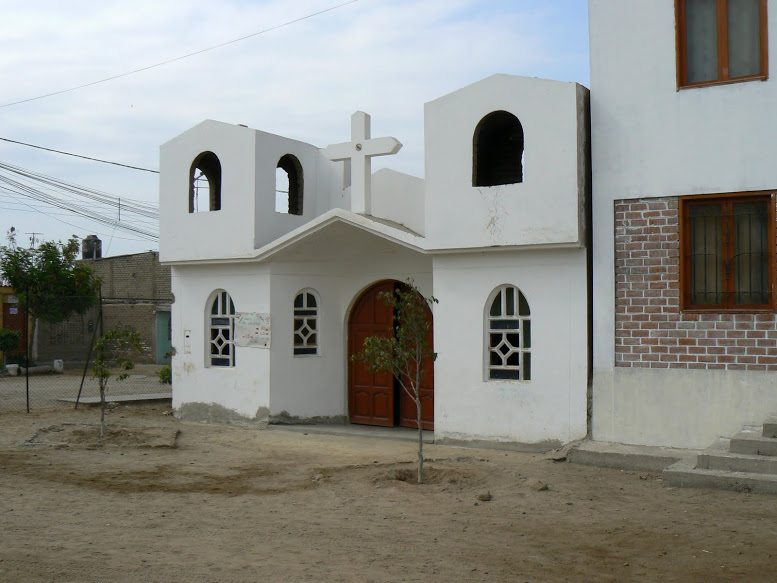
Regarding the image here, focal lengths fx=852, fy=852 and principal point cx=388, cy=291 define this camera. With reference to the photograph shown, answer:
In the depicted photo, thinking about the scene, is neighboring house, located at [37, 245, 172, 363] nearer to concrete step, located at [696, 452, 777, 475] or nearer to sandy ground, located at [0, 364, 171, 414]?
sandy ground, located at [0, 364, 171, 414]

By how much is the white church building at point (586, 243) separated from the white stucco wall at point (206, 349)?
0.22 ft

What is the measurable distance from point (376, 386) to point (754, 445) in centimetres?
701

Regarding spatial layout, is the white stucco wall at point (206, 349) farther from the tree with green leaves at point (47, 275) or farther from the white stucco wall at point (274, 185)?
the tree with green leaves at point (47, 275)

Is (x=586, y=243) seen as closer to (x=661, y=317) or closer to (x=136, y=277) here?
(x=661, y=317)

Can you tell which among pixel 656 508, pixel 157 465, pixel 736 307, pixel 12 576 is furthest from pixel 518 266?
pixel 12 576

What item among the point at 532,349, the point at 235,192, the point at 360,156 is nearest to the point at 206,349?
the point at 235,192

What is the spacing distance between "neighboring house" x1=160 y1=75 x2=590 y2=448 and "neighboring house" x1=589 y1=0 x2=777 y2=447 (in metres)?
0.42

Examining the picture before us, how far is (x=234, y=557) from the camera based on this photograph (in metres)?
6.55

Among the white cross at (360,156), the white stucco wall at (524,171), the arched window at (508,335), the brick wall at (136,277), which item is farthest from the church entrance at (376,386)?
the brick wall at (136,277)

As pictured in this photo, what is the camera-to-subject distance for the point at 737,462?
8820 mm

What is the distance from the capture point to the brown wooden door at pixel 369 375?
14.6m

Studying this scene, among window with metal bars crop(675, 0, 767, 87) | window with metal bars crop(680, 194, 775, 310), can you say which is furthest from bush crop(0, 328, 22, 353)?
window with metal bars crop(675, 0, 767, 87)

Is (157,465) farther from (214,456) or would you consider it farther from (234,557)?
(234,557)

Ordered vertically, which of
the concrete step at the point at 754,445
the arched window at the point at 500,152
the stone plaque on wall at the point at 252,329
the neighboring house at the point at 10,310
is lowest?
the concrete step at the point at 754,445
